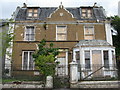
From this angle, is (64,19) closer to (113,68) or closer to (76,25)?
(76,25)

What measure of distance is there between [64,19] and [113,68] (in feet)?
26.1

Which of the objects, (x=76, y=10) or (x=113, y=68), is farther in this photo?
(x=76, y=10)

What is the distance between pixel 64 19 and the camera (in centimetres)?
1975

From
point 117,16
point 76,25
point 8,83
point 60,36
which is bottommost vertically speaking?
point 8,83

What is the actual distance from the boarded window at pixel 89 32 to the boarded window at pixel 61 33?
2.37 meters

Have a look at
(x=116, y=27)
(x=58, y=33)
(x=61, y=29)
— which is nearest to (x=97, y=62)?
(x=58, y=33)

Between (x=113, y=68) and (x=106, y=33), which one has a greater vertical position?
(x=106, y=33)

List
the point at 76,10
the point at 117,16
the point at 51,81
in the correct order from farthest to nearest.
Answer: the point at 76,10, the point at 117,16, the point at 51,81

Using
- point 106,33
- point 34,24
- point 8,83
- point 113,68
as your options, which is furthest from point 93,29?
point 8,83

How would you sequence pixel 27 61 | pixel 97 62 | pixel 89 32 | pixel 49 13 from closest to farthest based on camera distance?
pixel 97 62
pixel 27 61
pixel 89 32
pixel 49 13

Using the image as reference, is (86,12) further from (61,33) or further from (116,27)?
(61,33)

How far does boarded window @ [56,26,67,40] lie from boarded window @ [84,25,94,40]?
237 centimetres

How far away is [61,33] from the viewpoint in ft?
63.7

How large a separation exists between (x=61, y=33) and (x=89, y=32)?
330 centimetres
